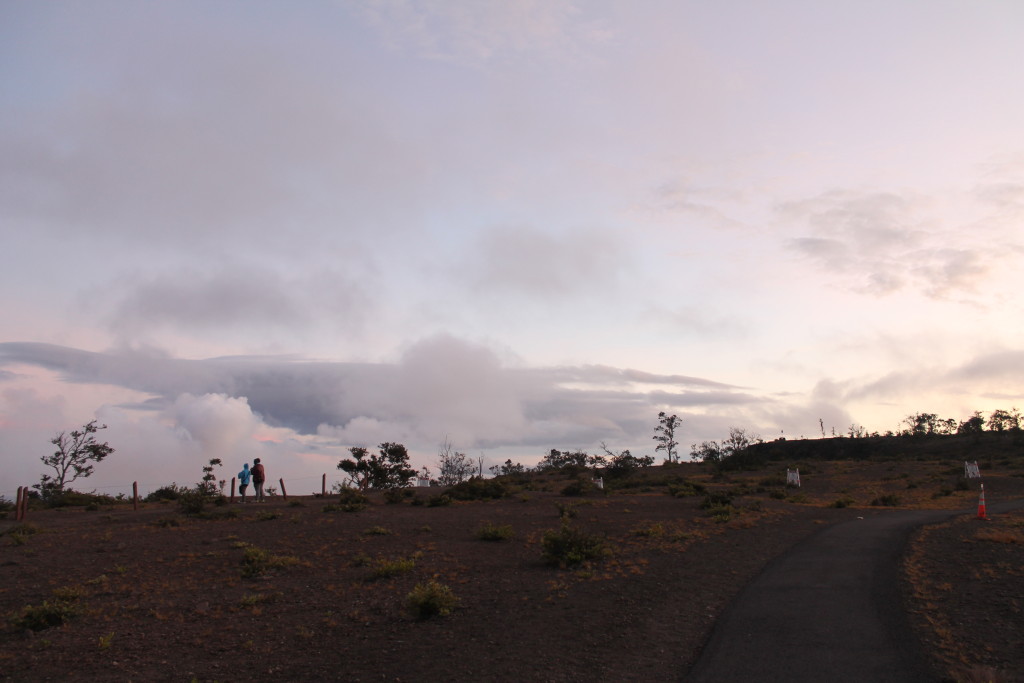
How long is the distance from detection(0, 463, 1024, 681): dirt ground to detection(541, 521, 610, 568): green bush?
0.32 meters

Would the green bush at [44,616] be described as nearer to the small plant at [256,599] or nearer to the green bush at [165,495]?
the small plant at [256,599]

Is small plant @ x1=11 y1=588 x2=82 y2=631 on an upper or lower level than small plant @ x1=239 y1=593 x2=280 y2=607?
upper

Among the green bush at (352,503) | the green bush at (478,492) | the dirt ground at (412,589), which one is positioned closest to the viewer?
the dirt ground at (412,589)

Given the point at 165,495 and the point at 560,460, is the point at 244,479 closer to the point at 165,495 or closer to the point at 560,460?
the point at 165,495

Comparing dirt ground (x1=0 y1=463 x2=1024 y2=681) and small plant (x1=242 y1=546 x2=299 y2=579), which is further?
small plant (x1=242 y1=546 x2=299 y2=579)

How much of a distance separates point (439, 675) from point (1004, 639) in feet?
26.0

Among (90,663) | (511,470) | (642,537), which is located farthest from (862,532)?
(511,470)

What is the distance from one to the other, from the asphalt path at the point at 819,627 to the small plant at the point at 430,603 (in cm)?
455

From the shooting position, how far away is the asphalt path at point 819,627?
7.63 metres

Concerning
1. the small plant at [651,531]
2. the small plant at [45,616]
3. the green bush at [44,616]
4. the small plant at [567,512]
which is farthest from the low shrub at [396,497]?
the green bush at [44,616]

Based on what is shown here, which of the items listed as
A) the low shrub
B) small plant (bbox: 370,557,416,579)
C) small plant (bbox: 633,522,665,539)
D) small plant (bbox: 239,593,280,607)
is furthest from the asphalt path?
the low shrub

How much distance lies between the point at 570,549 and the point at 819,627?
6.86 meters

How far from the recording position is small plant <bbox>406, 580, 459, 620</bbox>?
10969mm

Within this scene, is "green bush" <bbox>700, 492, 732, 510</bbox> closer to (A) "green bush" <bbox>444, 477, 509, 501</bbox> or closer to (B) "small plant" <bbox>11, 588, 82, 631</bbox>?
(A) "green bush" <bbox>444, 477, 509, 501</bbox>
